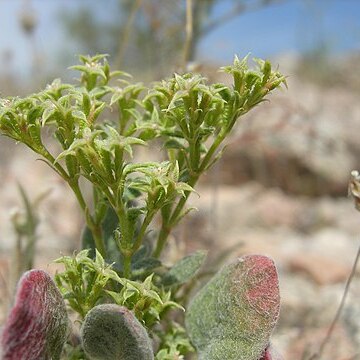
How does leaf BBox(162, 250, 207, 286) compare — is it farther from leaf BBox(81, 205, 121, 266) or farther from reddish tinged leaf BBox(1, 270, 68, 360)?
reddish tinged leaf BBox(1, 270, 68, 360)

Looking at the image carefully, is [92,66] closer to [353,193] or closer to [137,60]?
[353,193]

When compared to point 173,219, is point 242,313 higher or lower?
lower

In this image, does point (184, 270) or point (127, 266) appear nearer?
point (127, 266)

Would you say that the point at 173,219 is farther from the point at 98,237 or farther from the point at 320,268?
the point at 320,268

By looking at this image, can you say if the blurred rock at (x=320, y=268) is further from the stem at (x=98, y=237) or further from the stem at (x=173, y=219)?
the stem at (x=98, y=237)

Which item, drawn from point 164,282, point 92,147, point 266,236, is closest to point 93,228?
point 164,282

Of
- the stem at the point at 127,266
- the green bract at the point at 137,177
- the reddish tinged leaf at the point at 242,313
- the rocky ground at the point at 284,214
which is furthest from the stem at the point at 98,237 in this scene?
the rocky ground at the point at 284,214

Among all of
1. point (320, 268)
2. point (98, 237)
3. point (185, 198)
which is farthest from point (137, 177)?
point (320, 268)
